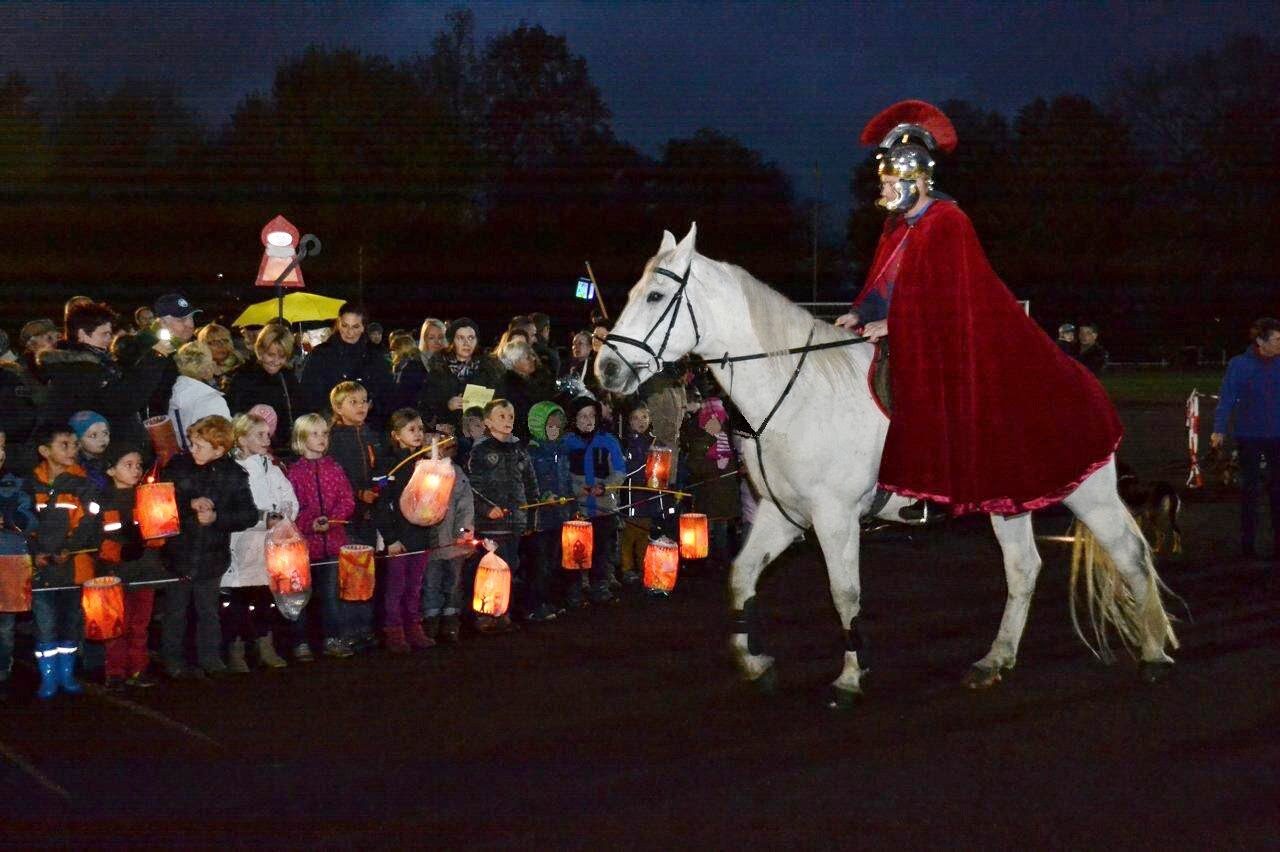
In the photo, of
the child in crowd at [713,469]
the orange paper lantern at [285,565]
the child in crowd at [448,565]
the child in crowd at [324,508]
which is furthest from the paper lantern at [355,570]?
the child in crowd at [713,469]

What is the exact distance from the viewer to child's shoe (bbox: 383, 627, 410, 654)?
8.74 m

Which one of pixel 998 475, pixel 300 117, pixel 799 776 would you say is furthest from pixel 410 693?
pixel 300 117

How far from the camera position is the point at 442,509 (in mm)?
8883

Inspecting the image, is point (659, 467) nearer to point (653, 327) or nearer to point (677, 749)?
point (653, 327)

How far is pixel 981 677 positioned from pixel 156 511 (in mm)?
4605

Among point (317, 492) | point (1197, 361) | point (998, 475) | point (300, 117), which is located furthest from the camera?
point (1197, 361)

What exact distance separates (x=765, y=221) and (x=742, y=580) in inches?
1524

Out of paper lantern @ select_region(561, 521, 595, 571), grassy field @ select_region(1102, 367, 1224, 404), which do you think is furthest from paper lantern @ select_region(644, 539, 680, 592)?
grassy field @ select_region(1102, 367, 1224, 404)

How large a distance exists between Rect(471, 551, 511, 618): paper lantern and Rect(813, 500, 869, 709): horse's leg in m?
2.79

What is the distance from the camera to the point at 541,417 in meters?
10.4

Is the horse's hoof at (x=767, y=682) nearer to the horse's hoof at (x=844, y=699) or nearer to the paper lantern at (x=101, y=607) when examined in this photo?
the horse's hoof at (x=844, y=699)

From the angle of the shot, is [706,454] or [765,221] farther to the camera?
[765,221]

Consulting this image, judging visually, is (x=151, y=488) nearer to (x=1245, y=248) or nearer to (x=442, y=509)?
(x=442, y=509)

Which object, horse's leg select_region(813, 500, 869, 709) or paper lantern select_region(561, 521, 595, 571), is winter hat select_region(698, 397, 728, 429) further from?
horse's leg select_region(813, 500, 869, 709)
